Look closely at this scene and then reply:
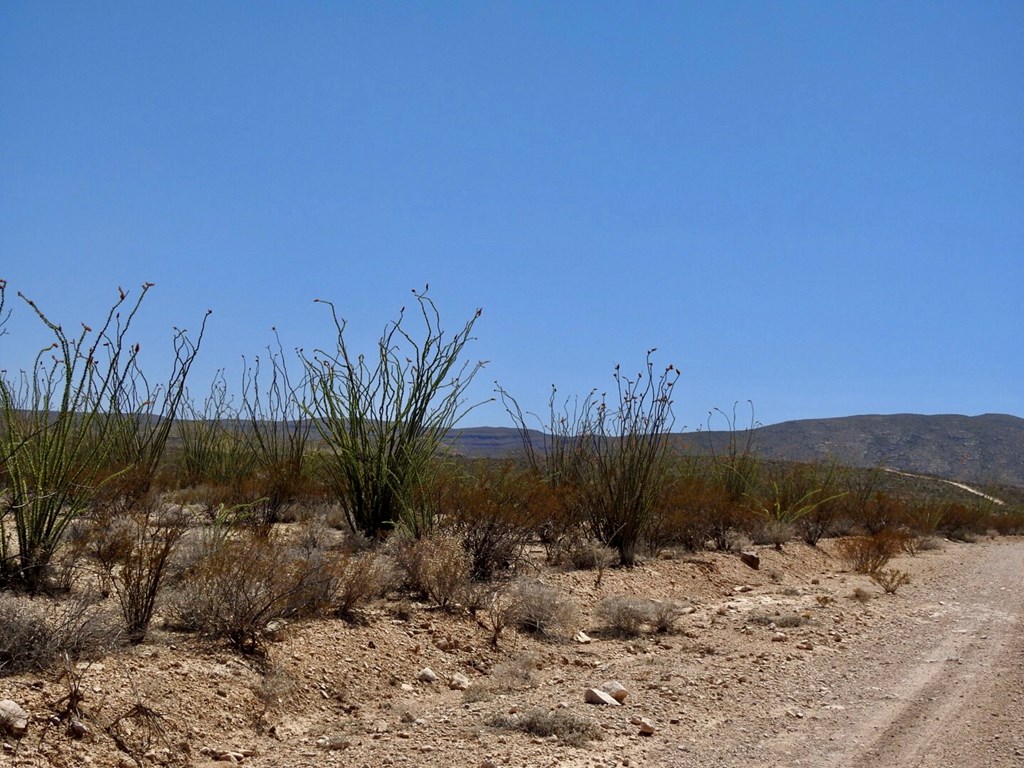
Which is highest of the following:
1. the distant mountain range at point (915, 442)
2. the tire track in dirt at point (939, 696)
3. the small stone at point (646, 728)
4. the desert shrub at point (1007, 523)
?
the distant mountain range at point (915, 442)

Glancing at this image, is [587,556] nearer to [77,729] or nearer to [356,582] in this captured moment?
[356,582]

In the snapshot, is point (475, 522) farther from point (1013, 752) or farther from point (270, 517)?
point (1013, 752)

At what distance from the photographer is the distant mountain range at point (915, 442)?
249ft

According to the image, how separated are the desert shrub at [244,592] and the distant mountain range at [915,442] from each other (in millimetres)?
64206

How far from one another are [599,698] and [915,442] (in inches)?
3254

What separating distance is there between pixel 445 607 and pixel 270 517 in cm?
498

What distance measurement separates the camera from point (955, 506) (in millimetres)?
27516

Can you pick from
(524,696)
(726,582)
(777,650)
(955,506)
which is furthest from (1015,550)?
(524,696)

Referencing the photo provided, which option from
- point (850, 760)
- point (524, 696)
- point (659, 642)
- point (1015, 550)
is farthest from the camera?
point (1015, 550)

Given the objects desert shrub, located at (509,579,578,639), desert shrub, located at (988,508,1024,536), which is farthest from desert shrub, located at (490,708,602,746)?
desert shrub, located at (988,508,1024,536)

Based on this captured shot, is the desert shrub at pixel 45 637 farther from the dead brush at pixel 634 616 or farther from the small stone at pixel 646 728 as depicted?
the dead brush at pixel 634 616

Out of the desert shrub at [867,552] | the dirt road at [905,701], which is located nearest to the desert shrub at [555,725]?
the dirt road at [905,701]

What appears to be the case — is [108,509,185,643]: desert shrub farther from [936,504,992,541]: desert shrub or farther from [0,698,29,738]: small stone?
[936,504,992,541]: desert shrub

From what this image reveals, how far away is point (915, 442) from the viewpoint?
82062mm
